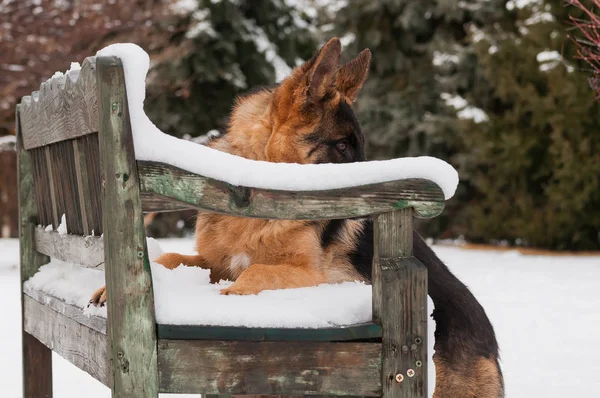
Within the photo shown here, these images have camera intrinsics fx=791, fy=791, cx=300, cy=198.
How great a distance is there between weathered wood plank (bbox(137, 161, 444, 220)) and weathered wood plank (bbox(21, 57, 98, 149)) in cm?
31

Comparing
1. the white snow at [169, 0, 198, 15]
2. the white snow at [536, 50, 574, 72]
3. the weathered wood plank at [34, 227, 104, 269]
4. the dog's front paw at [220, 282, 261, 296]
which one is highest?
the white snow at [169, 0, 198, 15]

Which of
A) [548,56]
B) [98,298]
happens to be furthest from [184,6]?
[98,298]

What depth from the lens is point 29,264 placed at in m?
3.79

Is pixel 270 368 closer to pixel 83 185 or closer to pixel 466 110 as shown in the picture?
pixel 83 185

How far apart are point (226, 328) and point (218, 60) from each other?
55.5 feet

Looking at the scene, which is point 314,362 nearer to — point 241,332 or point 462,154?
point 241,332

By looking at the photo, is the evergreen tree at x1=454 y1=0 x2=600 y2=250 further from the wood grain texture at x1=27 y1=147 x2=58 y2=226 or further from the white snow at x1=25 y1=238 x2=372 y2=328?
the white snow at x1=25 y1=238 x2=372 y2=328

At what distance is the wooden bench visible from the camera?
2.17m

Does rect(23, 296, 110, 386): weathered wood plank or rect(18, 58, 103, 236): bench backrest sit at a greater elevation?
rect(18, 58, 103, 236): bench backrest

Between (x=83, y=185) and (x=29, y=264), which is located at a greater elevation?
(x=83, y=185)

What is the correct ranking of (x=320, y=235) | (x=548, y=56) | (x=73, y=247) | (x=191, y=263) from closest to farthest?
1. (x=73, y=247)
2. (x=320, y=235)
3. (x=191, y=263)
4. (x=548, y=56)

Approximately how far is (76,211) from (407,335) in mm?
1353

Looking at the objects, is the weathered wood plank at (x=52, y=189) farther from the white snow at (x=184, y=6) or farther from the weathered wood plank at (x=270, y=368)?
the white snow at (x=184, y=6)

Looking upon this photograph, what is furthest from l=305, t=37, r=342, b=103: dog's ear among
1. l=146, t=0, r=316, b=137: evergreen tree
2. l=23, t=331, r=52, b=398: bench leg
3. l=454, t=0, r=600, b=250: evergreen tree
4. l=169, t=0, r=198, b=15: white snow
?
l=169, t=0, r=198, b=15: white snow
